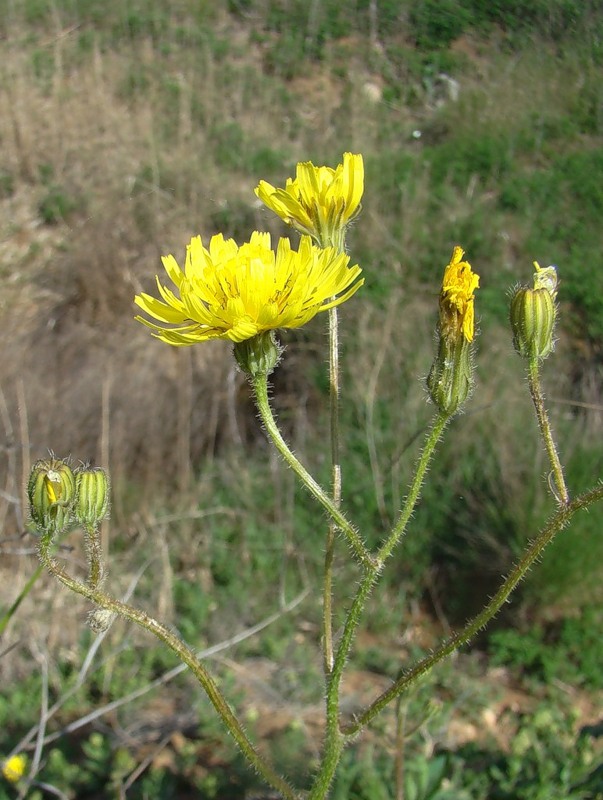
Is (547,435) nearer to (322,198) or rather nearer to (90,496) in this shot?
(322,198)

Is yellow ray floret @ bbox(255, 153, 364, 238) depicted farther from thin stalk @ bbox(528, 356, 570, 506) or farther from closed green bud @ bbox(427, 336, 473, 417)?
thin stalk @ bbox(528, 356, 570, 506)

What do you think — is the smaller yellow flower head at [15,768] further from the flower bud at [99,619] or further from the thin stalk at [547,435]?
the thin stalk at [547,435]

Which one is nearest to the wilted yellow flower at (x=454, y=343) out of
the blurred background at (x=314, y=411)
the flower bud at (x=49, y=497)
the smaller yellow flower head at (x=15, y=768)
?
the blurred background at (x=314, y=411)

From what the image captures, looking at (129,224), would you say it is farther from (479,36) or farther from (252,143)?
(479,36)

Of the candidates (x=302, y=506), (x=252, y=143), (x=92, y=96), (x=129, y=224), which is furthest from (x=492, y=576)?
(x=92, y=96)

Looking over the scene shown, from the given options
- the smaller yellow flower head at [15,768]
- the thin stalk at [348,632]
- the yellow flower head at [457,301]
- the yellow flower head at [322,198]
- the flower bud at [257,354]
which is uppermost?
the yellow flower head at [322,198]

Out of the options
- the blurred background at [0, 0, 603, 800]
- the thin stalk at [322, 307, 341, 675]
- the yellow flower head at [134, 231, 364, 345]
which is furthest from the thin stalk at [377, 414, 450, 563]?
the blurred background at [0, 0, 603, 800]
